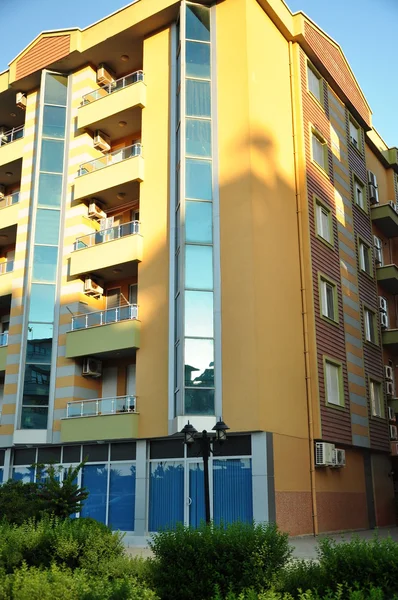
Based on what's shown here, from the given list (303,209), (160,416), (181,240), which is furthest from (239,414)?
(303,209)

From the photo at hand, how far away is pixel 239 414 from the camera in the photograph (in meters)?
20.9

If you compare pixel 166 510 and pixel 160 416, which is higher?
pixel 160 416

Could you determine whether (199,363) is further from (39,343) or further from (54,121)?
(54,121)

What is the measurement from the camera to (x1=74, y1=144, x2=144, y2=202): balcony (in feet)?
83.8

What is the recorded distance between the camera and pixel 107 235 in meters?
25.7

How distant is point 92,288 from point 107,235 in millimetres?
2160

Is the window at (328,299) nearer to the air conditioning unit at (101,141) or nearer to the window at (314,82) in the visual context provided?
the window at (314,82)

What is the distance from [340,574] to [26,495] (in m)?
11.3

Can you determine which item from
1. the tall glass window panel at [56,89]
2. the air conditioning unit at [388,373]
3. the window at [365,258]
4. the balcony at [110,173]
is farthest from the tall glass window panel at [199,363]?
the tall glass window panel at [56,89]

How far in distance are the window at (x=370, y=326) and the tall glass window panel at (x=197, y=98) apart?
11.7 metres

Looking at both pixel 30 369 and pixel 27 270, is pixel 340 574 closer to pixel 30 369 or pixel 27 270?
pixel 30 369

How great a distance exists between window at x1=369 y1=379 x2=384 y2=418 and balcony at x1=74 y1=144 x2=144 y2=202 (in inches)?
514

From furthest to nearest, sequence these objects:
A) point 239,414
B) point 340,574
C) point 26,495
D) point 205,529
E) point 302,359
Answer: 1. point 302,359
2. point 239,414
3. point 26,495
4. point 205,529
5. point 340,574

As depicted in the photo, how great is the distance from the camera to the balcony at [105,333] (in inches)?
933
